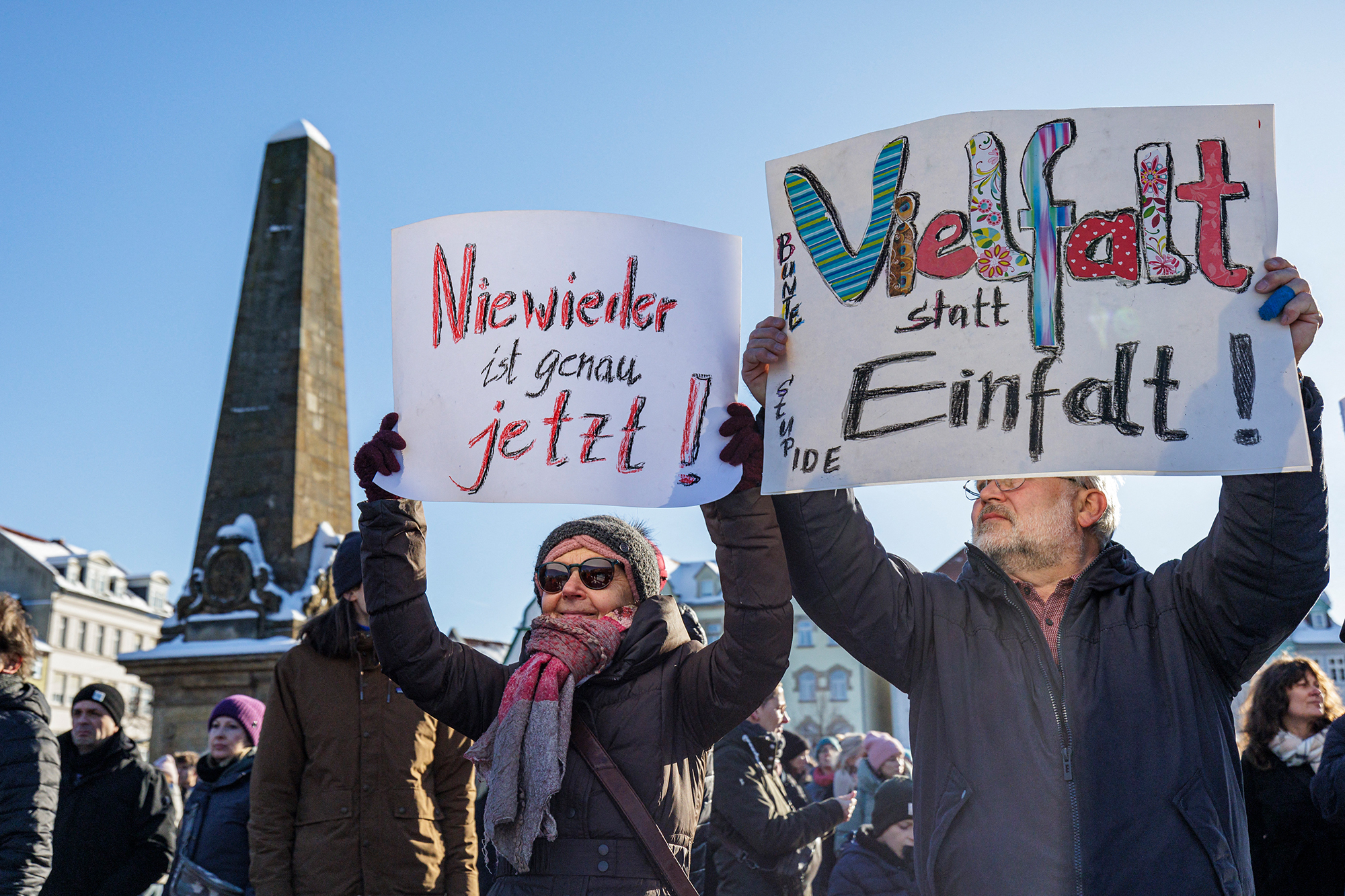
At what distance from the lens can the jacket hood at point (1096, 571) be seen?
7.74 feet

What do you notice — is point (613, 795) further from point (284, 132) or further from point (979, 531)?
point (284, 132)

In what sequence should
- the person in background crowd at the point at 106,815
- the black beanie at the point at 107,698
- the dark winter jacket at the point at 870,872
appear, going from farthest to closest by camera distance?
the black beanie at the point at 107,698 → the person in background crowd at the point at 106,815 → the dark winter jacket at the point at 870,872

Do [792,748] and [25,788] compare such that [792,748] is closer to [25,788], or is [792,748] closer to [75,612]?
[25,788]

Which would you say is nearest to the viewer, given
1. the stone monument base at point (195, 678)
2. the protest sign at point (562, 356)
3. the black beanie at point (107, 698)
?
the protest sign at point (562, 356)

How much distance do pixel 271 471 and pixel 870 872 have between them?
11157 mm

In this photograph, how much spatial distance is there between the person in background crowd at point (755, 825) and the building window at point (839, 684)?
42.5m

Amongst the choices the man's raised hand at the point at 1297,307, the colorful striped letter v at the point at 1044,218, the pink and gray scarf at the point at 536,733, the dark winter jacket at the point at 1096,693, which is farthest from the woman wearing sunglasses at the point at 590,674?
the man's raised hand at the point at 1297,307

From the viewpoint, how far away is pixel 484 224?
9.84 feet

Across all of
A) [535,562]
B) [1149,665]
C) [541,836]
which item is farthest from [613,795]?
[1149,665]

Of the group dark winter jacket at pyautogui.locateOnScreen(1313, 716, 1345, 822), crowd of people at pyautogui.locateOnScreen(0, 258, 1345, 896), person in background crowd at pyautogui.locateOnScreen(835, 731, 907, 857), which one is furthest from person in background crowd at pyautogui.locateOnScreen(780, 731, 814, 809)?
dark winter jacket at pyautogui.locateOnScreen(1313, 716, 1345, 822)

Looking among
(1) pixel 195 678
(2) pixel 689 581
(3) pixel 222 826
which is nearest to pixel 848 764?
(3) pixel 222 826

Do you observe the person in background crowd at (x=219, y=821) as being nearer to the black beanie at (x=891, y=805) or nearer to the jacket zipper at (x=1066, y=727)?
the black beanie at (x=891, y=805)

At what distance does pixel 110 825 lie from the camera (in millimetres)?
4844

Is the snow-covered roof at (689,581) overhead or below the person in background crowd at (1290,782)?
A: overhead
